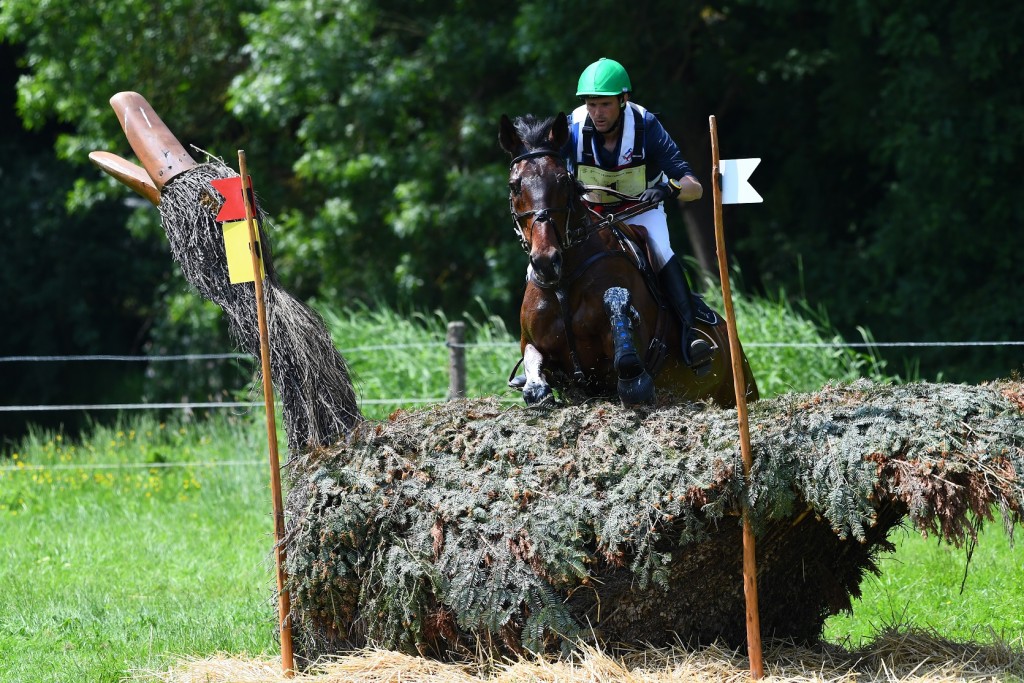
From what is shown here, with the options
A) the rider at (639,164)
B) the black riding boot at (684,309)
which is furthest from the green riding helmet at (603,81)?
the black riding boot at (684,309)

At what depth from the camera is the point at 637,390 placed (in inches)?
194

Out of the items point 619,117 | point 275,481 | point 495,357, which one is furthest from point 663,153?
point 495,357

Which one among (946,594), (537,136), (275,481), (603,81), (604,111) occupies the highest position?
(603,81)

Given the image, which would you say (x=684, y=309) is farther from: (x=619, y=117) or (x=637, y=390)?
(x=619, y=117)

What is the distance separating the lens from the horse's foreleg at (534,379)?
509cm

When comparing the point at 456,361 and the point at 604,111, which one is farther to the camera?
the point at 456,361

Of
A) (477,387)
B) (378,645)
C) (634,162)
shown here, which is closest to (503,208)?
(477,387)

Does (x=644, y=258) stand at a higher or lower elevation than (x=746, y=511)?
higher

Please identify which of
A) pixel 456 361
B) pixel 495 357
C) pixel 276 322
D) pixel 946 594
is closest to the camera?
pixel 276 322

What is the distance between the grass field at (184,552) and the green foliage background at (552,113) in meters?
2.54

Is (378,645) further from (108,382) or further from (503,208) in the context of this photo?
(108,382)

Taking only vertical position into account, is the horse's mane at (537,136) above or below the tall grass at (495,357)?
above

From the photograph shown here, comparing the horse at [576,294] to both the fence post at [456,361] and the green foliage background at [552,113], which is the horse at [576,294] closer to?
the fence post at [456,361]

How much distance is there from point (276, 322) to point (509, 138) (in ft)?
4.64
